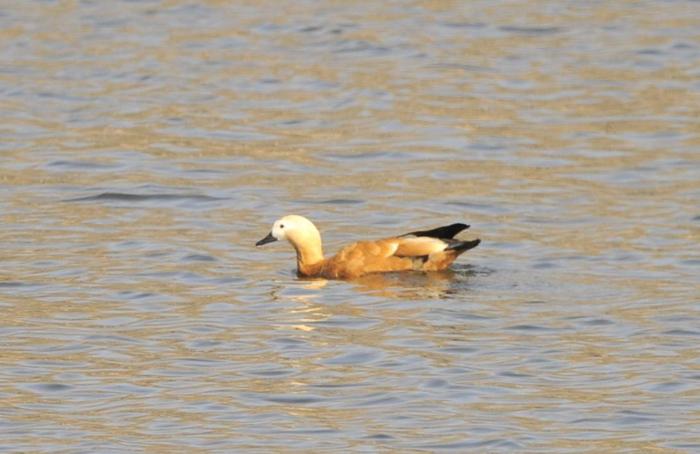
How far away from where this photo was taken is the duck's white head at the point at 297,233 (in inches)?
570

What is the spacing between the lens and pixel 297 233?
47.5ft

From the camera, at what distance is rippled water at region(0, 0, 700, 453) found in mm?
10289

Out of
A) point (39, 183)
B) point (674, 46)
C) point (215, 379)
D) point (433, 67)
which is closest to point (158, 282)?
point (215, 379)

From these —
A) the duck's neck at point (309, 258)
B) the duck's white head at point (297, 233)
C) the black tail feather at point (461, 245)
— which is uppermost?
the duck's white head at point (297, 233)

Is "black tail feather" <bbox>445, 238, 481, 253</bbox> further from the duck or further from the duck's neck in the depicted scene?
the duck's neck

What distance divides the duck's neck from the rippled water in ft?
0.59

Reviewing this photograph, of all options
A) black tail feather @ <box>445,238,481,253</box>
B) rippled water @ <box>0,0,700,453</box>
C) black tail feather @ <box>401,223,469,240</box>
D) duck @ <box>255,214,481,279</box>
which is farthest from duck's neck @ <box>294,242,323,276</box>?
black tail feather @ <box>445,238,481,253</box>

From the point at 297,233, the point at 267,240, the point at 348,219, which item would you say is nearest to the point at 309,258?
the point at 297,233

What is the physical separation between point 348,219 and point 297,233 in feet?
6.77

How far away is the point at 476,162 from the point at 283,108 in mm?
3585

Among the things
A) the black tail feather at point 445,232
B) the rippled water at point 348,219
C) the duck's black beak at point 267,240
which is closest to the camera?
the rippled water at point 348,219

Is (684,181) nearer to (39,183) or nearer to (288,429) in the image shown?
(39,183)

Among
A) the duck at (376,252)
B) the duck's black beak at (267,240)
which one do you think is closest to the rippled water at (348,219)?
the duck at (376,252)

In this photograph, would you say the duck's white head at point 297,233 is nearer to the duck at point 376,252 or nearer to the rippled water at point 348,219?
the duck at point 376,252
